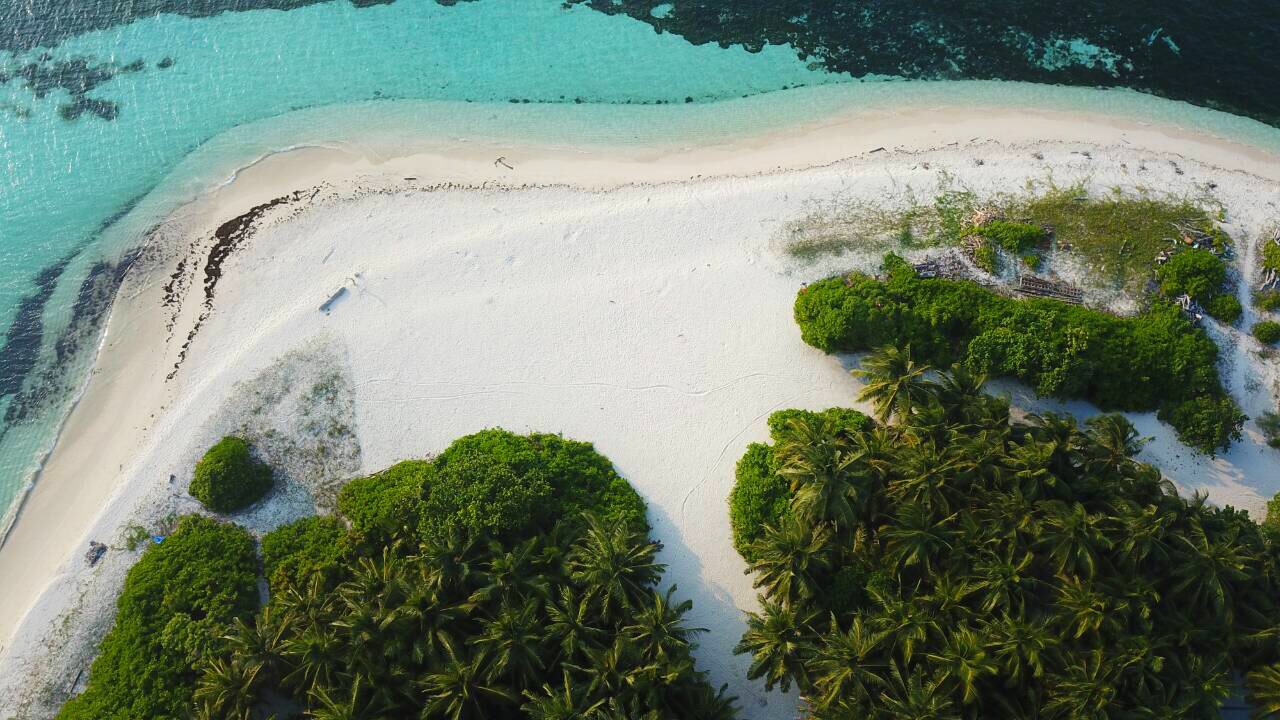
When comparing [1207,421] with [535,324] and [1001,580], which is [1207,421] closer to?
[1001,580]

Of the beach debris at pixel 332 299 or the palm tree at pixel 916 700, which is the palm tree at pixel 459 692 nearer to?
the palm tree at pixel 916 700

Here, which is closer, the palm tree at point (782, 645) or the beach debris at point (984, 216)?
the palm tree at point (782, 645)

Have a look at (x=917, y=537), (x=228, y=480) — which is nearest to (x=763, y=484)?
(x=917, y=537)

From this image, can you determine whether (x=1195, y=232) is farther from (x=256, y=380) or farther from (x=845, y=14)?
(x=256, y=380)

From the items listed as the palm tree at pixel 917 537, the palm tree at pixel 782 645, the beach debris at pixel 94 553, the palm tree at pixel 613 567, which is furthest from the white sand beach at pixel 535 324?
the palm tree at pixel 917 537

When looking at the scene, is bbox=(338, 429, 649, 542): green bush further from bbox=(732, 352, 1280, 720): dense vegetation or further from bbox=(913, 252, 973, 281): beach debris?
bbox=(913, 252, 973, 281): beach debris

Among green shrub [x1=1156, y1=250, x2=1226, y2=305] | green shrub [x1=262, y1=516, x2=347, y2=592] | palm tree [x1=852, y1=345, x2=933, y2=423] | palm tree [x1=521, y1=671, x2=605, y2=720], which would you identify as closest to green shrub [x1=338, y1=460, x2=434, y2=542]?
green shrub [x1=262, y1=516, x2=347, y2=592]
